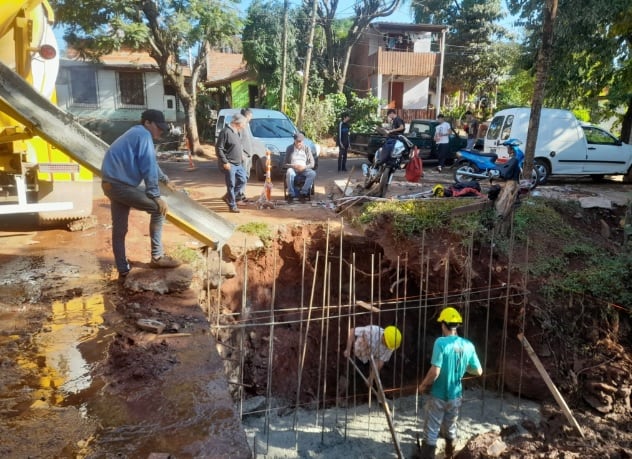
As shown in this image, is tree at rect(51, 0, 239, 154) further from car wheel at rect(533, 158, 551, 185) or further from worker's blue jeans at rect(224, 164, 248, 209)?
car wheel at rect(533, 158, 551, 185)

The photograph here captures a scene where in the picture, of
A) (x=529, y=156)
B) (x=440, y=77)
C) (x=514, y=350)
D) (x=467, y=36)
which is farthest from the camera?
(x=467, y=36)

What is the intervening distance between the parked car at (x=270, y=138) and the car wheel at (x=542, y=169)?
5101 mm

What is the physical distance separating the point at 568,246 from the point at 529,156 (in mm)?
2020

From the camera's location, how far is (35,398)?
2736mm

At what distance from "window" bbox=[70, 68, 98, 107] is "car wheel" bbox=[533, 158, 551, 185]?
781 inches

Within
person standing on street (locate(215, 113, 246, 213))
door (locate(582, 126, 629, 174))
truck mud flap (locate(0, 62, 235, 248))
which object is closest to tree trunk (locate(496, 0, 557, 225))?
person standing on street (locate(215, 113, 246, 213))

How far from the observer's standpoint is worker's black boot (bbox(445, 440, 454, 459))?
190 inches

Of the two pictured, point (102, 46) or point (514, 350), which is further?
point (102, 46)

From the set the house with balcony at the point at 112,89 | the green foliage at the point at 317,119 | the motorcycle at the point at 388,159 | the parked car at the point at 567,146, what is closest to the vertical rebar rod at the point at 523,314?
the motorcycle at the point at 388,159

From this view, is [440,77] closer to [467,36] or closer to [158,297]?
[467,36]

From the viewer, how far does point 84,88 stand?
22.3 metres

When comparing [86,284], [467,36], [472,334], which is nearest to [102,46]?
[86,284]

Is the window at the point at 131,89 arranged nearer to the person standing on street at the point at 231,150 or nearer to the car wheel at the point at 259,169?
the car wheel at the point at 259,169

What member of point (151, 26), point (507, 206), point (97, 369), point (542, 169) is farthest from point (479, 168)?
point (151, 26)
